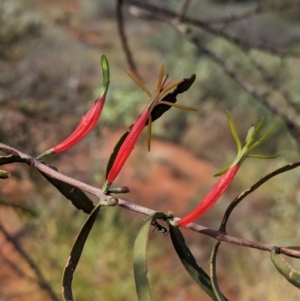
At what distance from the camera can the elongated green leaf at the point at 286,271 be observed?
24cm

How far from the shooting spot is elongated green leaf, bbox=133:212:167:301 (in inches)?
8.3

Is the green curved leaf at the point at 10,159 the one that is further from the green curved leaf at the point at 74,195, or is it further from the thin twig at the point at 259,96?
the thin twig at the point at 259,96

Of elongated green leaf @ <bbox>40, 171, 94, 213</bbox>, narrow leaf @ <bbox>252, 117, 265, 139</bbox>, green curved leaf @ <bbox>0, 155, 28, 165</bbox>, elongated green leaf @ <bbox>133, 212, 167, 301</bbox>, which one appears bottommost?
elongated green leaf @ <bbox>133, 212, 167, 301</bbox>

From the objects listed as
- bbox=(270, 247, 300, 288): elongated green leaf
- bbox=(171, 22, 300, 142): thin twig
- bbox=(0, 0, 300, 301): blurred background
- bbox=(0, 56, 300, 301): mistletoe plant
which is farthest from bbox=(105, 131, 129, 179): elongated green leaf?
bbox=(171, 22, 300, 142): thin twig

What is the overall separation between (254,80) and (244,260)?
2.19 metres

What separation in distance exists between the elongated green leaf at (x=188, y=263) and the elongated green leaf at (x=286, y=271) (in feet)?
0.13

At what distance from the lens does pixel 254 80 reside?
14.7 ft

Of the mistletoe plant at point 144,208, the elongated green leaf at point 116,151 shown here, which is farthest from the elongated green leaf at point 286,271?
the elongated green leaf at point 116,151

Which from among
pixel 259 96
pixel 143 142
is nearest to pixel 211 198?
pixel 259 96

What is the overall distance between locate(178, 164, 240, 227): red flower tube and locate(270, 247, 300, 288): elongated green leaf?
4cm

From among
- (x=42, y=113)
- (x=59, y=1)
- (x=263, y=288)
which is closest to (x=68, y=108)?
(x=42, y=113)

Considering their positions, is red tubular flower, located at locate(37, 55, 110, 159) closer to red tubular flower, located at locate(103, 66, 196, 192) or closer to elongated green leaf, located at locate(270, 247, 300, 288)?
red tubular flower, located at locate(103, 66, 196, 192)

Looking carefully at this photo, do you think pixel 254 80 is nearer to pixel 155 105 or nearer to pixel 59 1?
pixel 59 1

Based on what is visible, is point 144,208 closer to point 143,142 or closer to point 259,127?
point 259,127
